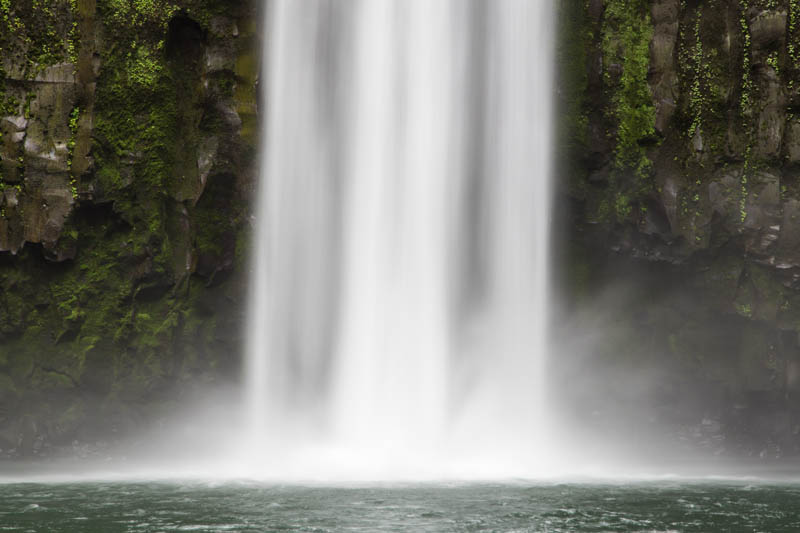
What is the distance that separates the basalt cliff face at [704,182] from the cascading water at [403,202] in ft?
4.72

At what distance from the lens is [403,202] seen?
23750 millimetres

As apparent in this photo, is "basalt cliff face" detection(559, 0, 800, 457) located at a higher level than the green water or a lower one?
higher

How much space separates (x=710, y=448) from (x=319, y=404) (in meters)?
10.6

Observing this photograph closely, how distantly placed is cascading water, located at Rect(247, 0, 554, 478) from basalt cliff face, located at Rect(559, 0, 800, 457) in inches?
56.6

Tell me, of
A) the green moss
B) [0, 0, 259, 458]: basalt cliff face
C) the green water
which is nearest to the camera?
the green water

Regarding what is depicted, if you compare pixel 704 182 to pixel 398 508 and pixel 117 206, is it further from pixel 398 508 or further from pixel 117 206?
pixel 117 206

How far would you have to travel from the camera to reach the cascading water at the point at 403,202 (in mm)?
23594

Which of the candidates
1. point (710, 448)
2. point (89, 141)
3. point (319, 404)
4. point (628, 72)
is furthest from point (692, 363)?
point (89, 141)

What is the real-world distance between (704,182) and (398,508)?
13857 mm

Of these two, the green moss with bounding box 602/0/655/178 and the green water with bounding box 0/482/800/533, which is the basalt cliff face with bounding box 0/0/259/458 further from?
the green moss with bounding box 602/0/655/178

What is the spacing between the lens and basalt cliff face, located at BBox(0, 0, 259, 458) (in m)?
21.9

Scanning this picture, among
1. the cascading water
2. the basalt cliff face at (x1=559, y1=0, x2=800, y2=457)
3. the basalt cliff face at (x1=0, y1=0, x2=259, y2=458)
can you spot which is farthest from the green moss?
the basalt cliff face at (x1=0, y1=0, x2=259, y2=458)

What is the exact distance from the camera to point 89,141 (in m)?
22.2

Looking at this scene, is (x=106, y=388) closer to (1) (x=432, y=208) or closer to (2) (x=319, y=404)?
(2) (x=319, y=404)
